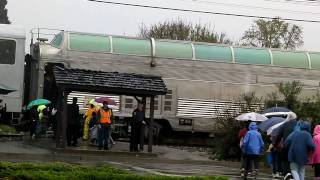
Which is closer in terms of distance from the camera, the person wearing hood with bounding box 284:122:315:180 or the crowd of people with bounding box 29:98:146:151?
the person wearing hood with bounding box 284:122:315:180

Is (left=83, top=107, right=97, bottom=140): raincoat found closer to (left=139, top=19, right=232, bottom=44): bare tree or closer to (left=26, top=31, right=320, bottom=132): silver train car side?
(left=26, top=31, right=320, bottom=132): silver train car side

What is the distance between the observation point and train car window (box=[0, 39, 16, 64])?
2761cm

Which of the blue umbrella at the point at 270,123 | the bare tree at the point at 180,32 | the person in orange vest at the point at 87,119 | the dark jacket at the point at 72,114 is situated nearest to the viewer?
the blue umbrella at the point at 270,123

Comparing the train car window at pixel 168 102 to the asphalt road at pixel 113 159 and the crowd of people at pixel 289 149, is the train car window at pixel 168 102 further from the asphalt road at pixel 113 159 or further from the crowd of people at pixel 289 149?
the crowd of people at pixel 289 149

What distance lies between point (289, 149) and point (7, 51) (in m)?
16.2

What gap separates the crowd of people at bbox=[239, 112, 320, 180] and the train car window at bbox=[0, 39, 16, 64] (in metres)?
11.9

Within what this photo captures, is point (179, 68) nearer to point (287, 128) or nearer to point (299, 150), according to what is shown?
point (287, 128)

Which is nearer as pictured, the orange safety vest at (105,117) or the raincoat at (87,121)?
the orange safety vest at (105,117)

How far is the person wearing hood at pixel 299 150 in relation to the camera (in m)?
14.4

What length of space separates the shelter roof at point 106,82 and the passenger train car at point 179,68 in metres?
4.77

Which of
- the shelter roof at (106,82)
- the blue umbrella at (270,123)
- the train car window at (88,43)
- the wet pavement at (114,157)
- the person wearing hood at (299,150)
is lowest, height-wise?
the wet pavement at (114,157)

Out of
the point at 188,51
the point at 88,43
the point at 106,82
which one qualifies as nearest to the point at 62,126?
the point at 106,82

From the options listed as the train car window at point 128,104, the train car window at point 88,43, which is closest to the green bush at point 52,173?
the train car window at point 128,104

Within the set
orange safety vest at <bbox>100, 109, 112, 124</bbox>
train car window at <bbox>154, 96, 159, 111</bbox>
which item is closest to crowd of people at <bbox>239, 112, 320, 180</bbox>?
orange safety vest at <bbox>100, 109, 112, 124</bbox>
